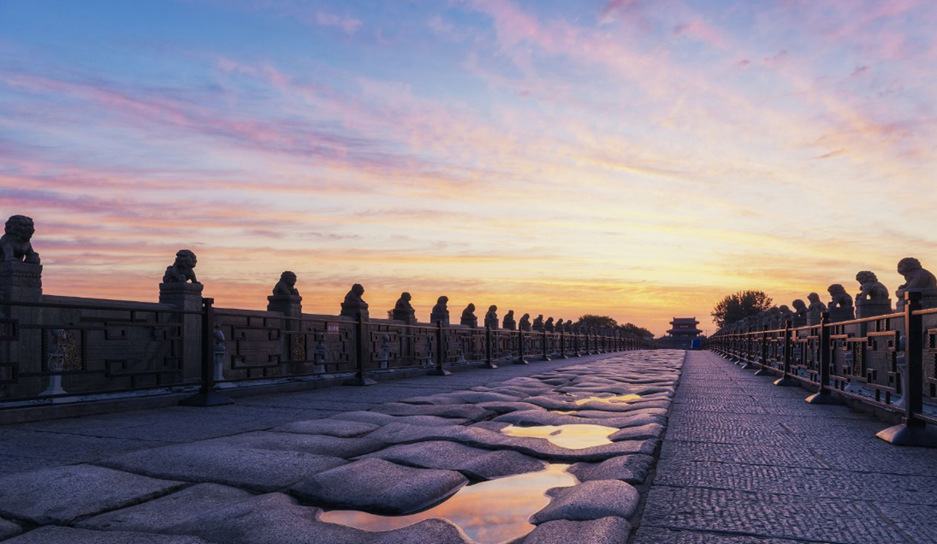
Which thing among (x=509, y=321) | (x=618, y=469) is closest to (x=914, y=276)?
(x=618, y=469)

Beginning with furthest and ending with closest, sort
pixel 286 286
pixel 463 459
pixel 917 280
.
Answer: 1. pixel 286 286
2. pixel 917 280
3. pixel 463 459

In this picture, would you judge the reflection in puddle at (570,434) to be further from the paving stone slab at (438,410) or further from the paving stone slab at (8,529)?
the paving stone slab at (8,529)

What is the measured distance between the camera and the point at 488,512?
329cm

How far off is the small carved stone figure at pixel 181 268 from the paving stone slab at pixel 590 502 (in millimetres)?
11209

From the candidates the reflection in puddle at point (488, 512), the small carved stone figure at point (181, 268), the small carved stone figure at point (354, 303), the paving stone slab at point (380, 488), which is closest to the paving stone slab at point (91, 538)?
the reflection in puddle at point (488, 512)

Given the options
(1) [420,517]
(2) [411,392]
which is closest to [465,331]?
(2) [411,392]

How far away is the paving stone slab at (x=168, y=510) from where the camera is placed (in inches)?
117

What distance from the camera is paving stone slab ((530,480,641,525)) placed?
306 cm

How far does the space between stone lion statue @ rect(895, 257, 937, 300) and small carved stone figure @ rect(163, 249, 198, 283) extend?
1344cm

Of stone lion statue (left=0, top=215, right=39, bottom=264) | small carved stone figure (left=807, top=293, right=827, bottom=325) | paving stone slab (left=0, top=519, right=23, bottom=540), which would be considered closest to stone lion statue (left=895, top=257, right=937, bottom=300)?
small carved stone figure (left=807, top=293, right=827, bottom=325)

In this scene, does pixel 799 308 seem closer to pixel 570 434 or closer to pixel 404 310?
pixel 404 310

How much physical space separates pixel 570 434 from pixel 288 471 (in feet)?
8.64

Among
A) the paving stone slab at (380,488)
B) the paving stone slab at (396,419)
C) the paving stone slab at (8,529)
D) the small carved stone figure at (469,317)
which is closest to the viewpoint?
the paving stone slab at (8,529)

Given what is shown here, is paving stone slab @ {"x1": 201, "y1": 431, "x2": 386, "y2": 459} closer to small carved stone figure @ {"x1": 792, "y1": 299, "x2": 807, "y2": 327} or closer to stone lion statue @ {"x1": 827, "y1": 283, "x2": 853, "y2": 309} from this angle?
stone lion statue @ {"x1": 827, "y1": 283, "x2": 853, "y2": 309}
